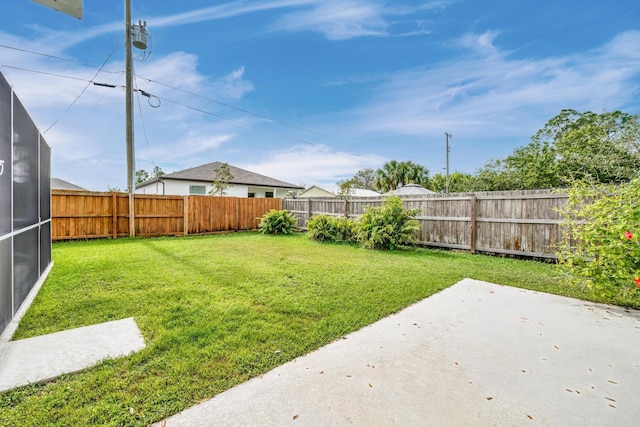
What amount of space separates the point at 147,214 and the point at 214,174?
34.6 ft

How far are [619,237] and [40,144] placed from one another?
25.0ft

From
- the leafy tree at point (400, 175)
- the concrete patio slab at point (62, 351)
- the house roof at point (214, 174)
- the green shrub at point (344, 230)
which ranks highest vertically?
the leafy tree at point (400, 175)

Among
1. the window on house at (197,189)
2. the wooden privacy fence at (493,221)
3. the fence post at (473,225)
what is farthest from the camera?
the window on house at (197,189)

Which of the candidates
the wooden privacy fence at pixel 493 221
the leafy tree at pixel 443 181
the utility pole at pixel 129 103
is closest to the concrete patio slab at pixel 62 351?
the wooden privacy fence at pixel 493 221

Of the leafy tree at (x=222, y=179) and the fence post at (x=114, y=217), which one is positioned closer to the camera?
the fence post at (x=114, y=217)

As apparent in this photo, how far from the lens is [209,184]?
19.1 m

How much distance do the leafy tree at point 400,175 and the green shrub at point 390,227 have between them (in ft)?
76.7

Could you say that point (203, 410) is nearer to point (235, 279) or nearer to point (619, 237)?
point (235, 279)

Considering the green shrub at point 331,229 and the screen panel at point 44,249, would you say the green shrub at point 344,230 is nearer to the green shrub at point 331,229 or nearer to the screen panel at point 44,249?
the green shrub at point 331,229

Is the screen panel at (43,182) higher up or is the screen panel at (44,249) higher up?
the screen panel at (43,182)

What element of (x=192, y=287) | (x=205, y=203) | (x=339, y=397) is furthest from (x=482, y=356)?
(x=205, y=203)

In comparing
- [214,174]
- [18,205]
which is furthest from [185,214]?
[214,174]

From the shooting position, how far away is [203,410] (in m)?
1.49

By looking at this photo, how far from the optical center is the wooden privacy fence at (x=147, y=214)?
26.8ft
